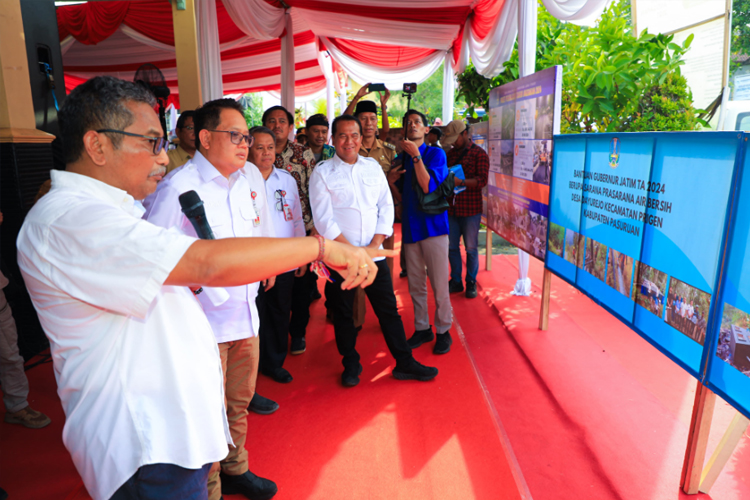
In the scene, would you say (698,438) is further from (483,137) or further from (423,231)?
(483,137)

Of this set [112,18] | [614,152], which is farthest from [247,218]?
[112,18]

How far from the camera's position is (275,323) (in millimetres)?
3221

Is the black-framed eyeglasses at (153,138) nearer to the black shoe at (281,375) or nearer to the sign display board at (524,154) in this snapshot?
the black shoe at (281,375)

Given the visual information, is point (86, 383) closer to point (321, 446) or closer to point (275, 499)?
point (275, 499)

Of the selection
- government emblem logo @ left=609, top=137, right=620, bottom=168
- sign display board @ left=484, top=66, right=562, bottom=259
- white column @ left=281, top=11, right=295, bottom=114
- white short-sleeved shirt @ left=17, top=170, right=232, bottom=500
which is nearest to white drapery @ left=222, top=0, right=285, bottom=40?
white column @ left=281, top=11, right=295, bottom=114

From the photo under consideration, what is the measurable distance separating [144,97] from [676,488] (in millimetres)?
2508

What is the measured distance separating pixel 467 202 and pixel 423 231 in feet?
4.92

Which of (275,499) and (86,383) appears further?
(275,499)

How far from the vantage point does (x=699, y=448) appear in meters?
1.90

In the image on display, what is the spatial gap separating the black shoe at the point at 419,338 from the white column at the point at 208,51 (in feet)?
11.2

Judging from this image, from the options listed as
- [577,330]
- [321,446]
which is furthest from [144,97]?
[577,330]

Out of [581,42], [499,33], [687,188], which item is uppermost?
[499,33]

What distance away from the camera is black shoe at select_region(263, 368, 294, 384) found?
10.2ft

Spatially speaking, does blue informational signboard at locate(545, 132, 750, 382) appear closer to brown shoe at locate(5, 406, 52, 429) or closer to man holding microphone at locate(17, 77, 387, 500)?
man holding microphone at locate(17, 77, 387, 500)
